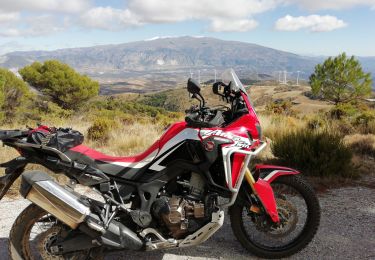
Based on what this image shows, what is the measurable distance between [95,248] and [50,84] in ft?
94.1

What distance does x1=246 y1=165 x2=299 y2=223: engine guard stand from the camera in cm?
336

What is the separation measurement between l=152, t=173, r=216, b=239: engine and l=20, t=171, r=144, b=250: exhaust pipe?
42cm

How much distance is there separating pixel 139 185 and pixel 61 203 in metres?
0.64

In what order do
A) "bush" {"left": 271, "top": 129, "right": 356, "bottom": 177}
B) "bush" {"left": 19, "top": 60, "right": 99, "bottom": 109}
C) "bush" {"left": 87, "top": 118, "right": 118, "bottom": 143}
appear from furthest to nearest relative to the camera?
"bush" {"left": 19, "top": 60, "right": 99, "bottom": 109} → "bush" {"left": 87, "top": 118, "right": 118, "bottom": 143} → "bush" {"left": 271, "top": 129, "right": 356, "bottom": 177}

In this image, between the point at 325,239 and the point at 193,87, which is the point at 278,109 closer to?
the point at 325,239

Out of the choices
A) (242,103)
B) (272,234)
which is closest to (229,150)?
(242,103)

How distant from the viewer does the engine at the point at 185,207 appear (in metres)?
3.07

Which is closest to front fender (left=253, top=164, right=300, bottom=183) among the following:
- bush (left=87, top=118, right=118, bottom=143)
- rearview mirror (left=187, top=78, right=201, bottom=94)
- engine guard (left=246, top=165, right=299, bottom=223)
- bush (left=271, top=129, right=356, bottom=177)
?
engine guard (left=246, top=165, right=299, bottom=223)

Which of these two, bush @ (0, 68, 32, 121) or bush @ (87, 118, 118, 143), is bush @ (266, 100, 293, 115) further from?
bush @ (0, 68, 32, 121)

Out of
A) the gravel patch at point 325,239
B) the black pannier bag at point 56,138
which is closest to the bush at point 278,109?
the gravel patch at point 325,239

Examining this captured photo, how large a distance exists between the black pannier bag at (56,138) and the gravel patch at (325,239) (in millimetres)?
1256

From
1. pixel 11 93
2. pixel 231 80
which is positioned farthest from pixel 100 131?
pixel 11 93

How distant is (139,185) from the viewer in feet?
10.2

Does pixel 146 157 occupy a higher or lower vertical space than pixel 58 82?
higher
